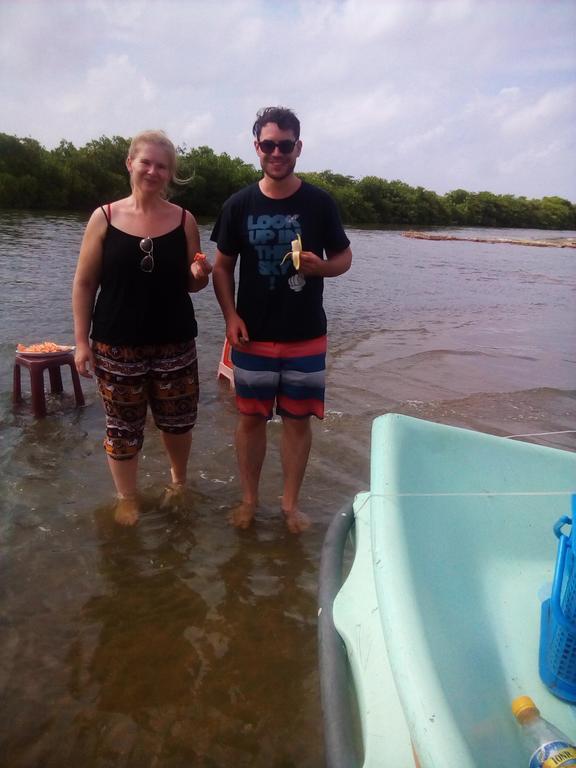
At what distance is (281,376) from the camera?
281 centimetres

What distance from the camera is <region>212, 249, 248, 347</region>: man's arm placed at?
2.72 metres

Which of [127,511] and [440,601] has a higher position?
[440,601]

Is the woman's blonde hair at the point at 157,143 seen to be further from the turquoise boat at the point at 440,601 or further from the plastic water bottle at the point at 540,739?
the plastic water bottle at the point at 540,739

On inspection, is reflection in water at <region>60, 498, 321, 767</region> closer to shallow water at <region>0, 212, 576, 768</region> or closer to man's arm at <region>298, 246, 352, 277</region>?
shallow water at <region>0, 212, 576, 768</region>

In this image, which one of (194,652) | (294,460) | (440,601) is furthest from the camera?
(294,460)

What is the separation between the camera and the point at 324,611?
2.10 metres

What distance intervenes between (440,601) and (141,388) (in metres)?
1.70

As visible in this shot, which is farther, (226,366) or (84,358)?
(226,366)

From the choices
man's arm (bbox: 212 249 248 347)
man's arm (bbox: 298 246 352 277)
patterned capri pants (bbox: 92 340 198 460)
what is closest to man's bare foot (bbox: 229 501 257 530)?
patterned capri pants (bbox: 92 340 198 460)

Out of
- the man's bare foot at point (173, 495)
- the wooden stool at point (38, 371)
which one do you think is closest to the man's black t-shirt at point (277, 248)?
the man's bare foot at point (173, 495)

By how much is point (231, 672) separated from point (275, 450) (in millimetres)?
2079

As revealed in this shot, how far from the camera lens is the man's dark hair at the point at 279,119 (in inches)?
99.0

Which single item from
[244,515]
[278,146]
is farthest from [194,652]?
[278,146]

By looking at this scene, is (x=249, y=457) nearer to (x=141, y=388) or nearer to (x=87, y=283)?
(x=141, y=388)
